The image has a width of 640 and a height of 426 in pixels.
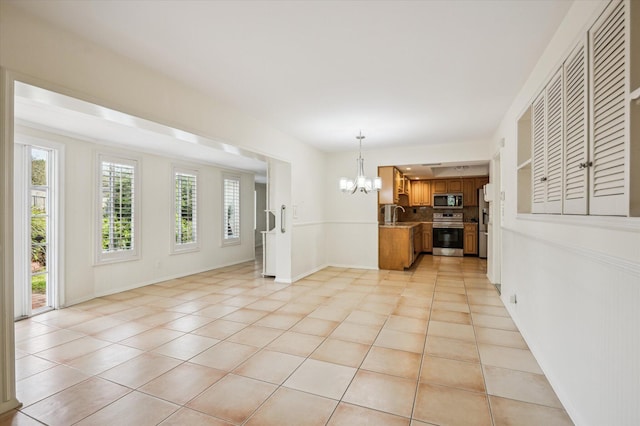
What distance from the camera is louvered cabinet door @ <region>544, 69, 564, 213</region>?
218cm

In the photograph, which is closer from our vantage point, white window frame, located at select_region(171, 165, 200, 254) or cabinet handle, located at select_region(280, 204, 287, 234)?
cabinet handle, located at select_region(280, 204, 287, 234)

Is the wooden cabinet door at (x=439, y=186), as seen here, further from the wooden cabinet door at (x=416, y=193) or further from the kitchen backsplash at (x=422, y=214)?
the kitchen backsplash at (x=422, y=214)

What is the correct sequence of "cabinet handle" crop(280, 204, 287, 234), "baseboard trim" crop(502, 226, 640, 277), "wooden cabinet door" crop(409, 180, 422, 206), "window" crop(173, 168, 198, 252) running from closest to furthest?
1. "baseboard trim" crop(502, 226, 640, 277)
2. "cabinet handle" crop(280, 204, 287, 234)
3. "window" crop(173, 168, 198, 252)
4. "wooden cabinet door" crop(409, 180, 422, 206)

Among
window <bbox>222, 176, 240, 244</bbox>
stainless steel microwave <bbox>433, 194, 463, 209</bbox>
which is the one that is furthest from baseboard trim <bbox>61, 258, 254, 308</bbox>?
stainless steel microwave <bbox>433, 194, 463, 209</bbox>

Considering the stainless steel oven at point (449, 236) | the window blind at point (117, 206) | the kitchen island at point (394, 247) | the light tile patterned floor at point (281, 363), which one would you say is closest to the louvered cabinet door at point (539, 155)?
the light tile patterned floor at point (281, 363)

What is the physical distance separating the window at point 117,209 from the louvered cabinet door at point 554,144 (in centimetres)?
569

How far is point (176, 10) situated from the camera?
2.06 meters

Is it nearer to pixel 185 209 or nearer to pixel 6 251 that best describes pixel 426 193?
pixel 185 209

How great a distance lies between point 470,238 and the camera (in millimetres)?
8484

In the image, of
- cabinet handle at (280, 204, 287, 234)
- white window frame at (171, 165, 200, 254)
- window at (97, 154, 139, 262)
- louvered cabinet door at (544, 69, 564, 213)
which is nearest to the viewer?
louvered cabinet door at (544, 69, 564, 213)

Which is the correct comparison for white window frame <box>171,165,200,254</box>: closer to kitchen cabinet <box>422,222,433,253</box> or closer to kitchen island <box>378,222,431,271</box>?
kitchen island <box>378,222,431,271</box>

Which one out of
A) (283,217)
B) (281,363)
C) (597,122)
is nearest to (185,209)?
(283,217)

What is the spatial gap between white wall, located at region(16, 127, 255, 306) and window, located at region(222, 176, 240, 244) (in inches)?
5.8

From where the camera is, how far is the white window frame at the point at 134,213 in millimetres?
4766
